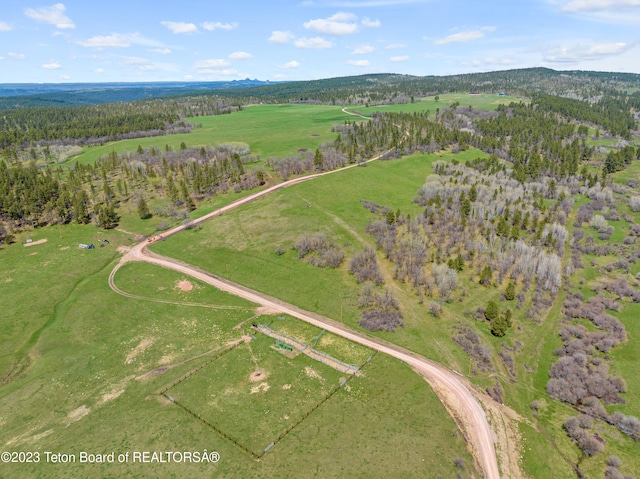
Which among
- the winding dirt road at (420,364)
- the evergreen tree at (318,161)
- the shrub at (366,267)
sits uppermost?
the evergreen tree at (318,161)

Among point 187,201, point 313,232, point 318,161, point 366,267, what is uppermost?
point 318,161

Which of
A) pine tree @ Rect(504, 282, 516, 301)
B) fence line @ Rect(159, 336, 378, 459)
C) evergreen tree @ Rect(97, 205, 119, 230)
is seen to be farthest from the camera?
evergreen tree @ Rect(97, 205, 119, 230)

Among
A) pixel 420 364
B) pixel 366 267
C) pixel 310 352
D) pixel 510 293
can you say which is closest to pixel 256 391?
pixel 310 352

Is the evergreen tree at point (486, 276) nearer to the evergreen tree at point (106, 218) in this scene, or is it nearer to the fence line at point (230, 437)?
the fence line at point (230, 437)

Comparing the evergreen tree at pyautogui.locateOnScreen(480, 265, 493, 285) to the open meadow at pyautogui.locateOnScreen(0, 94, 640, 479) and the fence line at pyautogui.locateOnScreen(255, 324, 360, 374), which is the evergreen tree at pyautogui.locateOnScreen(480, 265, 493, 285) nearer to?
the open meadow at pyautogui.locateOnScreen(0, 94, 640, 479)

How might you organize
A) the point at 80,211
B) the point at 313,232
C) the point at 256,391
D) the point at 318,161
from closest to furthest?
the point at 256,391, the point at 313,232, the point at 80,211, the point at 318,161

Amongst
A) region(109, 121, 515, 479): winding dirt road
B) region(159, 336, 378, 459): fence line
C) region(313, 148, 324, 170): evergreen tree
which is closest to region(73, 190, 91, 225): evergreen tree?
region(109, 121, 515, 479): winding dirt road

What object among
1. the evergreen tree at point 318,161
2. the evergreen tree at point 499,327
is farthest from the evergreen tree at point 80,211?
the evergreen tree at point 499,327

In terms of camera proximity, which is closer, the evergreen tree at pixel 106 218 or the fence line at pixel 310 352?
the fence line at pixel 310 352

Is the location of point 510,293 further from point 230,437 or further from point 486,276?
point 230,437
